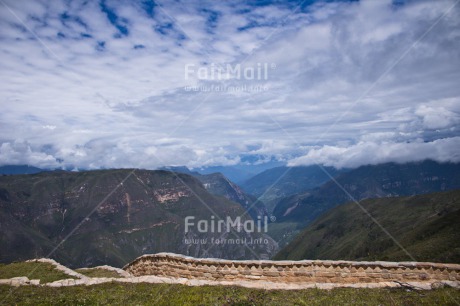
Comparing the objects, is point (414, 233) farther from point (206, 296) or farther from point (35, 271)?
point (35, 271)

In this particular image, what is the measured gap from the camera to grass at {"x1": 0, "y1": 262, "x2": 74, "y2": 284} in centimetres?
2648

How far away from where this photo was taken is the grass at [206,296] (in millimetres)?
14758

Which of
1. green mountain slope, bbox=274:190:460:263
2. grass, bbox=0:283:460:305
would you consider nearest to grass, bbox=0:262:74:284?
grass, bbox=0:283:460:305

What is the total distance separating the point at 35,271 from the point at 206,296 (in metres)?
21.6

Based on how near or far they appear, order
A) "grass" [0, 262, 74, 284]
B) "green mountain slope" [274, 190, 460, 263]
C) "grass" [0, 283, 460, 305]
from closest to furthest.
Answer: "grass" [0, 283, 460, 305], "grass" [0, 262, 74, 284], "green mountain slope" [274, 190, 460, 263]

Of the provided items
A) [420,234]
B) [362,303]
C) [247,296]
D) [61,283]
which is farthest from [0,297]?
[420,234]

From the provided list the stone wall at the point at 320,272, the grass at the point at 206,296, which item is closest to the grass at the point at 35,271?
the grass at the point at 206,296

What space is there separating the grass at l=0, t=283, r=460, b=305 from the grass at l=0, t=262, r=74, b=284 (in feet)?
30.5

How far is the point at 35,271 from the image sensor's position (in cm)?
2858

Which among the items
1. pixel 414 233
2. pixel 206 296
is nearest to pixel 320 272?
pixel 206 296

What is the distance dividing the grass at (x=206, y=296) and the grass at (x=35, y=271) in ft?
30.5

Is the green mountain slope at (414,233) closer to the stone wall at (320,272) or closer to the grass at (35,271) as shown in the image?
the stone wall at (320,272)

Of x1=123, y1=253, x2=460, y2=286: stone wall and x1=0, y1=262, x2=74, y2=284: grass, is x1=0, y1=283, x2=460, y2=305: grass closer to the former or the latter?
x1=123, y1=253, x2=460, y2=286: stone wall

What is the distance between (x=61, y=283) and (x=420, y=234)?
105770mm
